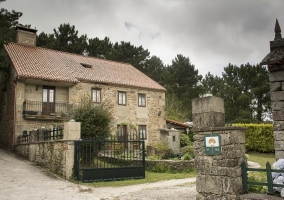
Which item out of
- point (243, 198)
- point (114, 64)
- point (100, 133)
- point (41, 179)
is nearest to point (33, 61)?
point (114, 64)

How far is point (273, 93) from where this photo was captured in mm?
7715

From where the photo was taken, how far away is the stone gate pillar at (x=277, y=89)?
24.5ft

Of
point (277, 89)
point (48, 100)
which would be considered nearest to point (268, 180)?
point (277, 89)

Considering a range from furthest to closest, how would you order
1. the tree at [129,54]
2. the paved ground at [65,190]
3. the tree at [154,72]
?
the tree at [154,72]
the tree at [129,54]
the paved ground at [65,190]

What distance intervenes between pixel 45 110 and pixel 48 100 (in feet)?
2.59

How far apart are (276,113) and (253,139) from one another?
48.2ft

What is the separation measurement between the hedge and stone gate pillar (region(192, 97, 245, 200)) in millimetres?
15849

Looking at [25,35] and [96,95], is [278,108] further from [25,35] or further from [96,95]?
[25,35]

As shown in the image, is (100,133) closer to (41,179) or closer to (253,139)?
(41,179)

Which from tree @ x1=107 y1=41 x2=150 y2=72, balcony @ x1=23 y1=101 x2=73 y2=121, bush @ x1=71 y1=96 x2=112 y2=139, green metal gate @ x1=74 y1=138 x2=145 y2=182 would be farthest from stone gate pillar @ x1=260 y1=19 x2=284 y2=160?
tree @ x1=107 y1=41 x2=150 y2=72

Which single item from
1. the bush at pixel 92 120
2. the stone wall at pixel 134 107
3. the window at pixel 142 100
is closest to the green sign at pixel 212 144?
the bush at pixel 92 120

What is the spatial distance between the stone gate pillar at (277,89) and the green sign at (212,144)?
7.50 feet

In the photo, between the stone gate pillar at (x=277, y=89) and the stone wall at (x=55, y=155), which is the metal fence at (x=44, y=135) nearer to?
the stone wall at (x=55, y=155)

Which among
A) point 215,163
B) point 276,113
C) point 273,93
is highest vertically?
point 273,93
